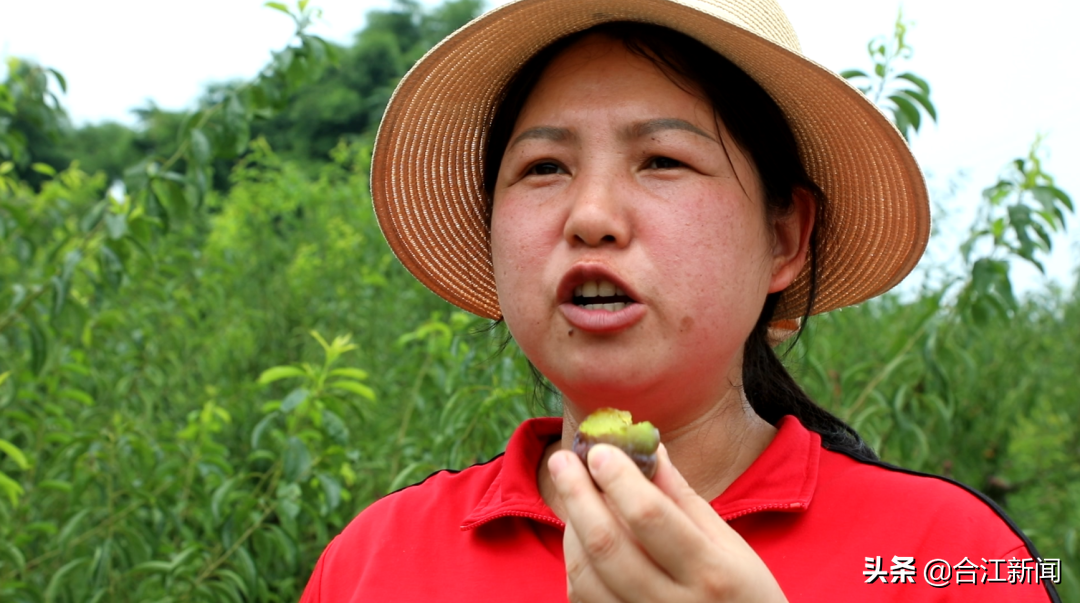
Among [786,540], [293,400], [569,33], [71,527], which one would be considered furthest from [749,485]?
[71,527]

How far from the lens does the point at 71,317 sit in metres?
2.52

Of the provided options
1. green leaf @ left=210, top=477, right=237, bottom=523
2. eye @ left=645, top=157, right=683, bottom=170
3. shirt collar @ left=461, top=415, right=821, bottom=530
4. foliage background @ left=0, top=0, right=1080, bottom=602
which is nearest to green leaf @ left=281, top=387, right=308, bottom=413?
foliage background @ left=0, top=0, right=1080, bottom=602

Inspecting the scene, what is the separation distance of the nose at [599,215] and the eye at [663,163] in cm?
6

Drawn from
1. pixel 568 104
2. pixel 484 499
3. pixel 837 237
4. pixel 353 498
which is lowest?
pixel 353 498

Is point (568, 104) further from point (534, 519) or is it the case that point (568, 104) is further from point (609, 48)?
point (534, 519)

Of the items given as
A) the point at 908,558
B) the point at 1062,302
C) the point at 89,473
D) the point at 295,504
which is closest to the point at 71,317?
the point at 89,473

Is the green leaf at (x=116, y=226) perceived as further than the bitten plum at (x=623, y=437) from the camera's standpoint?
Yes

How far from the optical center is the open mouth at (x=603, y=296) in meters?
1.18

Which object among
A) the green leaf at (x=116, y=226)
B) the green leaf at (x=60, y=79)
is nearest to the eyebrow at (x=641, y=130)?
the green leaf at (x=116, y=226)

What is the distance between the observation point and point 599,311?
46.4 inches

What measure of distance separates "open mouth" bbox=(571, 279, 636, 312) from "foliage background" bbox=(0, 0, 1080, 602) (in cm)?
71

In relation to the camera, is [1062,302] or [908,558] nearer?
[908,558]

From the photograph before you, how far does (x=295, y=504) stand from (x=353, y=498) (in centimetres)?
99

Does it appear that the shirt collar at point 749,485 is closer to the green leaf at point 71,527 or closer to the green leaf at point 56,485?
the green leaf at point 71,527
